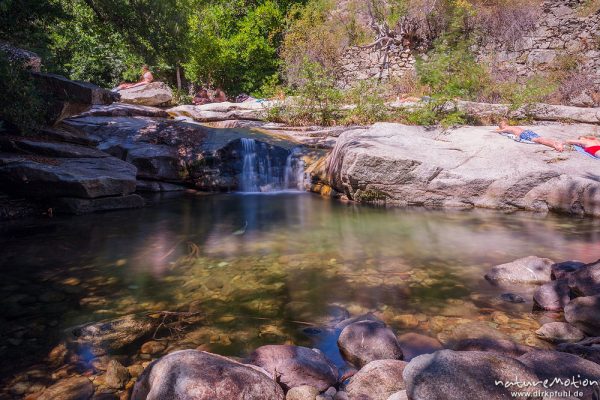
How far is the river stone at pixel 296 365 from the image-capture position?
2303 mm

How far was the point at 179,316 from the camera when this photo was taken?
3.22m

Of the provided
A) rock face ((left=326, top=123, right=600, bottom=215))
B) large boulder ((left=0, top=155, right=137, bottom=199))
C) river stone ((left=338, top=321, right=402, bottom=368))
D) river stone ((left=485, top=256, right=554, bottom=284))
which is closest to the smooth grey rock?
large boulder ((left=0, top=155, right=137, bottom=199))

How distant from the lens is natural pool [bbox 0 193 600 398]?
116 inches

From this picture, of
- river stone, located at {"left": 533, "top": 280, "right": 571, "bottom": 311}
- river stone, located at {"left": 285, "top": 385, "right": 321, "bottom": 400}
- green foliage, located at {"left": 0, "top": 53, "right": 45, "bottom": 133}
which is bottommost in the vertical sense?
river stone, located at {"left": 285, "top": 385, "right": 321, "bottom": 400}

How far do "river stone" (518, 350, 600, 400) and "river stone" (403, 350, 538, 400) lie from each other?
5.2 inches

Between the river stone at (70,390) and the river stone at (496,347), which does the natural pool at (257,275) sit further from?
the river stone at (496,347)

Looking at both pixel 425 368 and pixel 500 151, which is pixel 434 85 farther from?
pixel 425 368

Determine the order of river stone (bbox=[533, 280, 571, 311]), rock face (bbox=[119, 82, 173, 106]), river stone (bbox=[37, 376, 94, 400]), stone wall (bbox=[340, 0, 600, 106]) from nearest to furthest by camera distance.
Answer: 1. river stone (bbox=[37, 376, 94, 400])
2. river stone (bbox=[533, 280, 571, 311])
3. stone wall (bbox=[340, 0, 600, 106])
4. rock face (bbox=[119, 82, 173, 106])

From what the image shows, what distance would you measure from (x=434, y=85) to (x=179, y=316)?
34.3 ft

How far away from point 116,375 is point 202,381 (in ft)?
2.64

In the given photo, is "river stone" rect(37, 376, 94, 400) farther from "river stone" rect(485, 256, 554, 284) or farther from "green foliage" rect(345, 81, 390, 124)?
"green foliage" rect(345, 81, 390, 124)

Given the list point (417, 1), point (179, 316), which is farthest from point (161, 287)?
point (417, 1)

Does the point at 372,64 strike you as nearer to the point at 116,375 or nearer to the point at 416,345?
the point at 416,345

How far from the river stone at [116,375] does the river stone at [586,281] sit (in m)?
3.49
